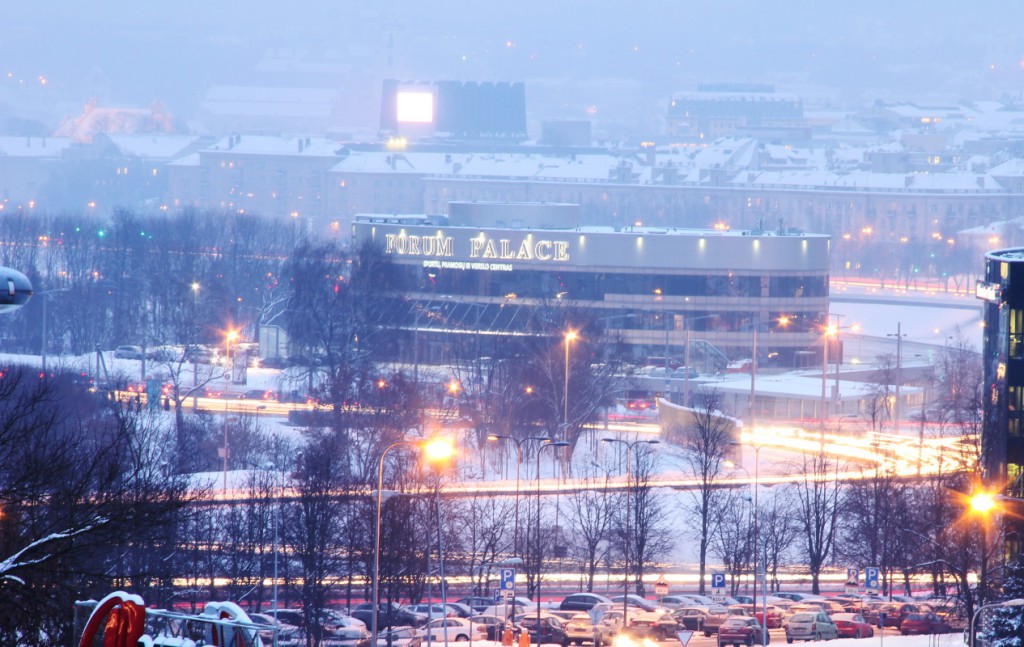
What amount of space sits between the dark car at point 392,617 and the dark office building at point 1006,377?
14.6 meters

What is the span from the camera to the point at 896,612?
4484 cm

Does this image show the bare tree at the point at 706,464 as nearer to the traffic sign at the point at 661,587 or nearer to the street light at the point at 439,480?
the traffic sign at the point at 661,587

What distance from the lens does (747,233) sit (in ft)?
292

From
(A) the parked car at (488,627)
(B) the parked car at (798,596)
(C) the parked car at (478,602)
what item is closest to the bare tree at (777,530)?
(B) the parked car at (798,596)

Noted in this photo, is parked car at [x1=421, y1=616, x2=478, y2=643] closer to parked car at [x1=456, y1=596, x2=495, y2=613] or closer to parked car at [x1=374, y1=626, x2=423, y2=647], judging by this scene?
parked car at [x1=374, y1=626, x2=423, y2=647]

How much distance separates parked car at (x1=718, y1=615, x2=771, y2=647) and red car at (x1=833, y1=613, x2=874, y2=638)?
2.22 meters

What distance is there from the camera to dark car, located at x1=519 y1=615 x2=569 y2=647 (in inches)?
1661

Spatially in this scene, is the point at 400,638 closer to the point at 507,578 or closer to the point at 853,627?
the point at 507,578

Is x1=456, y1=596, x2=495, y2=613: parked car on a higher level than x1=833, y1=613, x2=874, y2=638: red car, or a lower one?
higher

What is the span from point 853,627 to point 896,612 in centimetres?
177

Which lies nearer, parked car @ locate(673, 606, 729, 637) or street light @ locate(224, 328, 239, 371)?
parked car @ locate(673, 606, 729, 637)

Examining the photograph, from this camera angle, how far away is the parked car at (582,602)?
45.2m

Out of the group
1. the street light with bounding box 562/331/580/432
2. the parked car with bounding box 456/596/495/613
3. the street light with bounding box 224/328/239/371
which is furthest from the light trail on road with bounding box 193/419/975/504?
the street light with bounding box 224/328/239/371

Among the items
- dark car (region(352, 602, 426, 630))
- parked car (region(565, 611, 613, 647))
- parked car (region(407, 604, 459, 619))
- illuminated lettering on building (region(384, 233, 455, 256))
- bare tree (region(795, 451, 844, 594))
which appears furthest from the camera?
illuminated lettering on building (region(384, 233, 455, 256))
